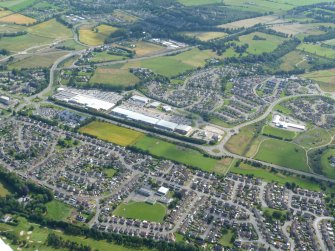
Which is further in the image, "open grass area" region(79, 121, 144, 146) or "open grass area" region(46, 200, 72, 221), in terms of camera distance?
"open grass area" region(79, 121, 144, 146)

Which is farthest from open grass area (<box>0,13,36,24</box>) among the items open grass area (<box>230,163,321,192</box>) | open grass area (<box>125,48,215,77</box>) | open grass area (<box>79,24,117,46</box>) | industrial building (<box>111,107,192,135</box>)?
open grass area (<box>230,163,321,192</box>)

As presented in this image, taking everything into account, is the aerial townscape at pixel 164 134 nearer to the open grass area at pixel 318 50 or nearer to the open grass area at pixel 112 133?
the open grass area at pixel 112 133

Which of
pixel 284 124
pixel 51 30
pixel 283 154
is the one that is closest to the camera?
pixel 283 154

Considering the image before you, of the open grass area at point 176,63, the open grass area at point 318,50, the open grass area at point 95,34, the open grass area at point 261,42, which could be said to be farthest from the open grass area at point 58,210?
the open grass area at point 318,50

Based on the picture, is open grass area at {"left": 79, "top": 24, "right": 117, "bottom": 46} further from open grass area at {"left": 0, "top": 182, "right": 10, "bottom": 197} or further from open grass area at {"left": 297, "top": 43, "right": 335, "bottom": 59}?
open grass area at {"left": 0, "top": 182, "right": 10, "bottom": 197}

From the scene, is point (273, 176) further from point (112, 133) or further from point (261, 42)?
point (261, 42)

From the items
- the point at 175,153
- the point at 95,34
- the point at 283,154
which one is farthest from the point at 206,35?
the point at 175,153

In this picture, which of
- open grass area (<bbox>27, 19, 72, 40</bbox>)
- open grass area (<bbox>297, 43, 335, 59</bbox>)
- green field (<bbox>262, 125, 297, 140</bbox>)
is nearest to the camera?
green field (<bbox>262, 125, 297, 140</bbox>)
